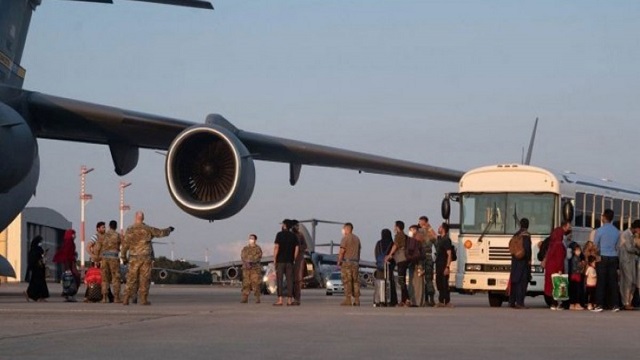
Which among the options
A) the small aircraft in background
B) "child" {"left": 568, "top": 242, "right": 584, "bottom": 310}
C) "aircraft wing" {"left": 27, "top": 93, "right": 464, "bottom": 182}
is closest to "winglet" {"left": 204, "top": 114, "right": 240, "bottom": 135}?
"aircraft wing" {"left": 27, "top": 93, "right": 464, "bottom": 182}

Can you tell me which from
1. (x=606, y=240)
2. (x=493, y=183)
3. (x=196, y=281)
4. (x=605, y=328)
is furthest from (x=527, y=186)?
(x=196, y=281)

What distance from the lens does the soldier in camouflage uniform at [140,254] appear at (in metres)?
22.6

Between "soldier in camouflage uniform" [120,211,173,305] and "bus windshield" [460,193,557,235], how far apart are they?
5.27 m

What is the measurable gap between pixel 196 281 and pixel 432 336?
6907cm

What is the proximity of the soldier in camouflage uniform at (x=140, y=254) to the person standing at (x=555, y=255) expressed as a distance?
5.95 meters

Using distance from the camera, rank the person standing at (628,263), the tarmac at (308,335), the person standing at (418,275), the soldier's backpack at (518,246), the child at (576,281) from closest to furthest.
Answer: the tarmac at (308,335)
the soldier's backpack at (518,246)
the person standing at (628,263)
the child at (576,281)
the person standing at (418,275)

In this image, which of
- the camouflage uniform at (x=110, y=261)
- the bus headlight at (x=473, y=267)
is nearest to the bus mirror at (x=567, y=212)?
the bus headlight at (x=473, y=267)

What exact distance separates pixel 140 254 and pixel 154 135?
2.32 metres

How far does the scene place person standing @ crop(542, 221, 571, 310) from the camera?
2209 cm

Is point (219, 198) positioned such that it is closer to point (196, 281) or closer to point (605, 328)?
point (605, 328)

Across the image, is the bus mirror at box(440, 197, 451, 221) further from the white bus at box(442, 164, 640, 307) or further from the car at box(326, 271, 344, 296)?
the car at box(326, 271, 344, 296)

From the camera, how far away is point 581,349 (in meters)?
12.0

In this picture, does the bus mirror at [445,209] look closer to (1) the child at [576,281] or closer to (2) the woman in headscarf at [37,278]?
(1) the child at [576,281]

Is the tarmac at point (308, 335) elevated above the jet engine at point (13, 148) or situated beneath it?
situated beneath
